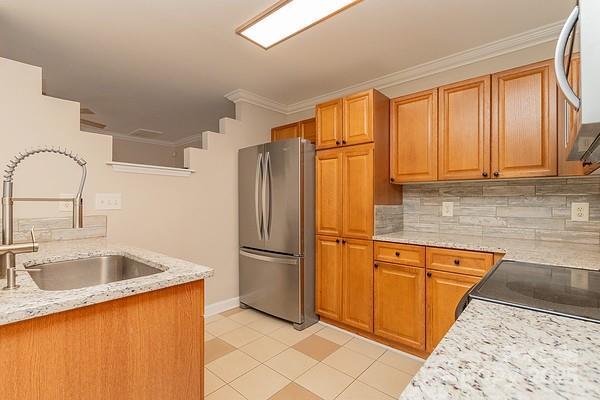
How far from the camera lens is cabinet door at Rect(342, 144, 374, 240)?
2.36 meters

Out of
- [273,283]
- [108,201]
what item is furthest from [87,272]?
[273,283]

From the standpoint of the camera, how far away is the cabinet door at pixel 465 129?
6.76ft

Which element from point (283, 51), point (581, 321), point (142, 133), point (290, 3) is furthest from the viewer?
point (142, 133)

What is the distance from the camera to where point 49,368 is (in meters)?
0.83

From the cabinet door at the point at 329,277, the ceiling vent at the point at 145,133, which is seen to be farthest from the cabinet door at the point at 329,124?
the ceiling vent at the point at 145,133

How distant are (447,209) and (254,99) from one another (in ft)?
7.70

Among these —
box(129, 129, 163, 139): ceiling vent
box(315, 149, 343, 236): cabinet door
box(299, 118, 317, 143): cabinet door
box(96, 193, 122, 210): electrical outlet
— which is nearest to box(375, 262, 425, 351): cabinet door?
box(315, 149, 343, 236): cabinet door

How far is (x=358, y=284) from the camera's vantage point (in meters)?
2.43

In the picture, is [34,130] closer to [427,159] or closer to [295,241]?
A: [295,241]

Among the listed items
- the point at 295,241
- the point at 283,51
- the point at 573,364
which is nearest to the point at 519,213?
the point at 295,241

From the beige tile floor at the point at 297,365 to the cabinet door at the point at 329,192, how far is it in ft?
3.02

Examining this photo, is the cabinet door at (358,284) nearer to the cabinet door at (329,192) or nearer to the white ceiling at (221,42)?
the cabinet door at (329,192)

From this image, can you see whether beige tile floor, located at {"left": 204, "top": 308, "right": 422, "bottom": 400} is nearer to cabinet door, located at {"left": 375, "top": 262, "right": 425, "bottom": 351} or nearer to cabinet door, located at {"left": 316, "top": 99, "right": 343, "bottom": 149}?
cabinet door, located at {"left": 375, "top": 262, "right": 425, "bottom": 351}

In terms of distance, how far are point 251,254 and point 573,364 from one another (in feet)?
8.97
